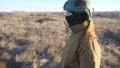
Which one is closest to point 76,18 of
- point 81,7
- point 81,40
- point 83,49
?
point 81,7

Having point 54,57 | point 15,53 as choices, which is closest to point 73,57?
point 54,57

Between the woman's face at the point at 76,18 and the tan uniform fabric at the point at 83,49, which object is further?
the woman's face at the point at 76,18

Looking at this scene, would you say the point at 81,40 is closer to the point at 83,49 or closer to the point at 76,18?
the point at 83,49

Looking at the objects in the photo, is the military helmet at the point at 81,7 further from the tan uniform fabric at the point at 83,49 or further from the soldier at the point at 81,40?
the tan uniform fabric at the point at 83,49

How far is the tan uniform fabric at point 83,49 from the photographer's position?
3559 mm

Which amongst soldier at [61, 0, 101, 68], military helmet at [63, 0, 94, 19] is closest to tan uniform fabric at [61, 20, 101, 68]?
soldier at [61, 0, 101, 68]

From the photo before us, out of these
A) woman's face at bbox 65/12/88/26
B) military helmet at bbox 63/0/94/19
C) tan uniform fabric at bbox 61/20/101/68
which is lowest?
tan uniform fabric at bbox 61/20/101/68

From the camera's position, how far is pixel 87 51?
356 cm

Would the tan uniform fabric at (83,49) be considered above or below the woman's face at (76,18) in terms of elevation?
below

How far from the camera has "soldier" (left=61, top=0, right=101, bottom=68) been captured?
3564 mm

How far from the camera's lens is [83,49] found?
358cm

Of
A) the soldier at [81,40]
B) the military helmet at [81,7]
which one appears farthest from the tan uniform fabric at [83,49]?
the military helmet at [81,7]

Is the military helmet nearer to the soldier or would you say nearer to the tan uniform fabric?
the soldier

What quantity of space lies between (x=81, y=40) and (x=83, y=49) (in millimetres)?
140
